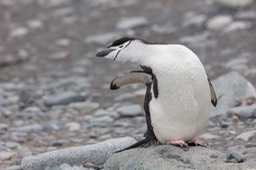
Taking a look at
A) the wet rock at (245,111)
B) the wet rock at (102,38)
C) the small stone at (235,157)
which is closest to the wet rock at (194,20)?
the wet rock at (102,38)

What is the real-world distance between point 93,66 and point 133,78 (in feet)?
12.3

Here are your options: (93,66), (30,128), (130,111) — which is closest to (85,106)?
(130,111)

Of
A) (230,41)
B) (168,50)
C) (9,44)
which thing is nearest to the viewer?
(168,50)

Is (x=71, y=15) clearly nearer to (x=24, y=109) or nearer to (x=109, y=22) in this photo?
(x=109, y=22)

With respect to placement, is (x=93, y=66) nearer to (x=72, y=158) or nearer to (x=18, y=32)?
(x=18, y=32)

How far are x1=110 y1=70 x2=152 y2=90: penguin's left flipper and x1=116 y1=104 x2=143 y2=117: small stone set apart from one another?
182 centimetres

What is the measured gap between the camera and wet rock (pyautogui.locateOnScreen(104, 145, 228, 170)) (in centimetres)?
338

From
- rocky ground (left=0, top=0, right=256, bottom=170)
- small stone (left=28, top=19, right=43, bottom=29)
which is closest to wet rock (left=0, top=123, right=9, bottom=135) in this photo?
rocky ground (left=0, top=0, right=256, bottom=170)

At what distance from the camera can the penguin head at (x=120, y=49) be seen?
349cm

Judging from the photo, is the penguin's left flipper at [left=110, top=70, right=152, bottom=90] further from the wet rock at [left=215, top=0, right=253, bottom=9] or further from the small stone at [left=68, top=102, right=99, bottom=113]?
the wet rock at [left=215, top=0, right=253, bottom=9]

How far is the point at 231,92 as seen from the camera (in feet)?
16.8

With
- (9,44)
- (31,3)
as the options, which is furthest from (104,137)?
(31,3)

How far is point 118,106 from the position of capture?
5.69 meters

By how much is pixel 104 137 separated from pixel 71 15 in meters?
4.39
